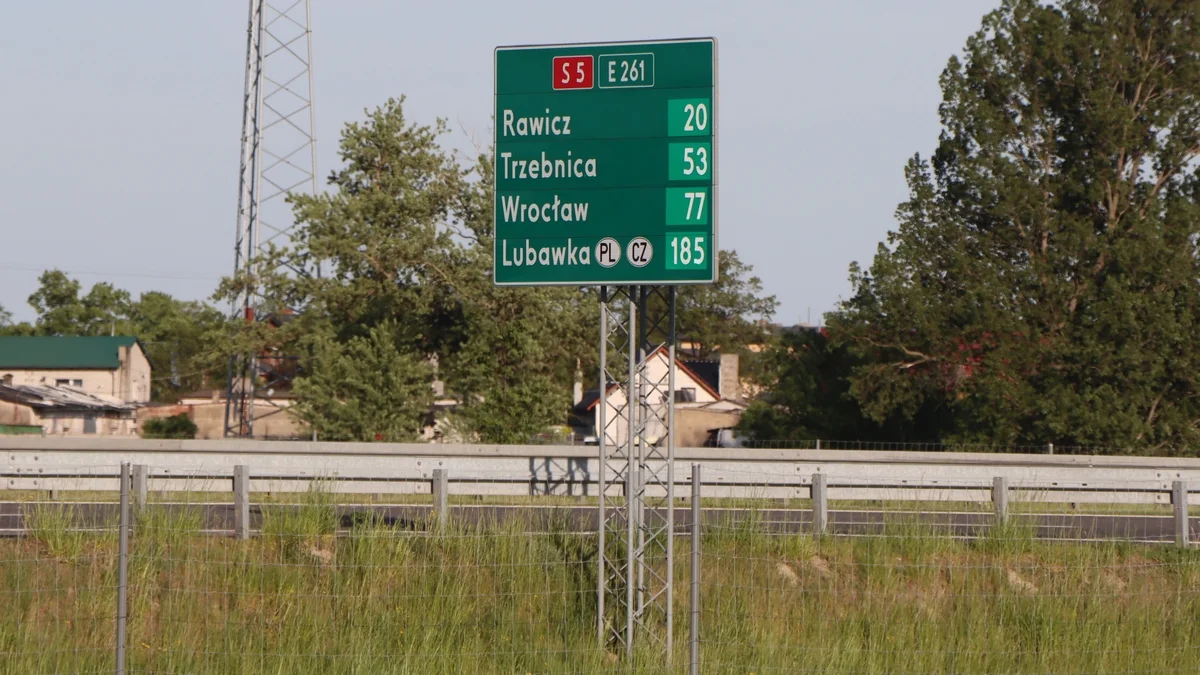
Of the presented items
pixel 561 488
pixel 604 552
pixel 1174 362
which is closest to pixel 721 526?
pixel 604 552

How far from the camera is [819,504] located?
15.0 m

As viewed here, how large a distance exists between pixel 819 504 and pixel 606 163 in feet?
17.3

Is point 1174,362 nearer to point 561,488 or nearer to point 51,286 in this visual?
point 561,488

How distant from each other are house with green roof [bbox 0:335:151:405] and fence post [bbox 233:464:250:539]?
79.5 m

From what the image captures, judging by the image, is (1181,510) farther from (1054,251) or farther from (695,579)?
(1054,251)

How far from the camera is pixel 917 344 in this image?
3794 centimetres

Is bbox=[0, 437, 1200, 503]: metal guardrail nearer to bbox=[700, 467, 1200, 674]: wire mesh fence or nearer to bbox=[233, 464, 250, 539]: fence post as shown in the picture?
bbox=[233, 464, 250, 539]: fence post

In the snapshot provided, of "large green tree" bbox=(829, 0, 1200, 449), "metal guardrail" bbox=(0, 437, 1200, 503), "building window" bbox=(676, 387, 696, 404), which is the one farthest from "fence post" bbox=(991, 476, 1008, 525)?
"building window" bbox=(676, 387, 696, 404)

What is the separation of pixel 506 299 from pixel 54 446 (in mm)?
20233

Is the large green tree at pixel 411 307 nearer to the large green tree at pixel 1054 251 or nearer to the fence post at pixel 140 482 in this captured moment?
the large green tree at pixel 1054 251

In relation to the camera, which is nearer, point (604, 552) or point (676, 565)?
point (604, 552)

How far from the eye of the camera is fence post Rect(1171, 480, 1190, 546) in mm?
15227

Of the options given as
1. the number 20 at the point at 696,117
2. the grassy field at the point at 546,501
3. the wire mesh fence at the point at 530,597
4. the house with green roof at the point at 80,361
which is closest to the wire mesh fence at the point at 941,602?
the wire mesh fence at the point at 530,597

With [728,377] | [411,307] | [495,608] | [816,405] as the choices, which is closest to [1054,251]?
[816,405]
